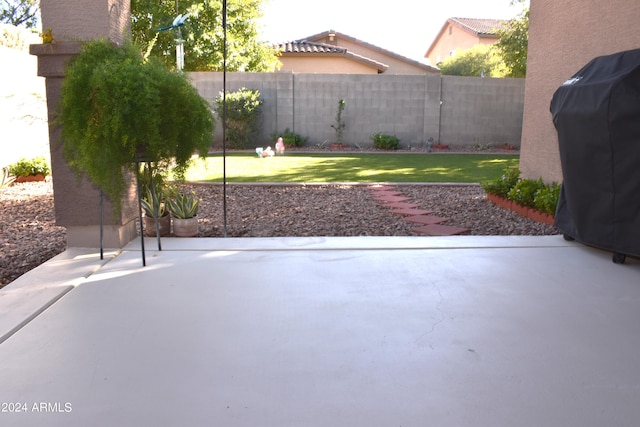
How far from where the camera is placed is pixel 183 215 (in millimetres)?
5664

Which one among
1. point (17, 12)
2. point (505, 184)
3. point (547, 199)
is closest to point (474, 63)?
point (17, 12)

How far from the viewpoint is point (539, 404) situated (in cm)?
248

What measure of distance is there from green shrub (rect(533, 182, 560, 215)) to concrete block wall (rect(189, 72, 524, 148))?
1064 cm

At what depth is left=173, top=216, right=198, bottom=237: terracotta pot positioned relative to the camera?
18.6 feet

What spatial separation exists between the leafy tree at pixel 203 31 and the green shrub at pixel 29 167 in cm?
812

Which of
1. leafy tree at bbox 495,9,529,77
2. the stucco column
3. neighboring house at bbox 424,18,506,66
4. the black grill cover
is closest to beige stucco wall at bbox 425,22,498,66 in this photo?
neighboring house at bbox 424,18,506,66

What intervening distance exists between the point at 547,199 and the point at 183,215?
402cm

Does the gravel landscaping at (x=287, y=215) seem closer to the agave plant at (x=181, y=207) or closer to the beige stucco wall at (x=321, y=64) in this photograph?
the agave plant at (x=181, y=207)

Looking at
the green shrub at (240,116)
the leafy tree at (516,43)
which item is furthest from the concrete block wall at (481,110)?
the green shrub at (240,116)

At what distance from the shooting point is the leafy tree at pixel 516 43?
19.8 m

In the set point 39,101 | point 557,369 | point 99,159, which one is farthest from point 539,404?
point 39,101

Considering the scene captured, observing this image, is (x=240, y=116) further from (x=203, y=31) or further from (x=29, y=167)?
(x=29, y=167)

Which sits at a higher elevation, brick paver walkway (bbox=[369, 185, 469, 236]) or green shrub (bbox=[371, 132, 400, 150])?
green shrub (bbox=[371, 132, 400, 150])

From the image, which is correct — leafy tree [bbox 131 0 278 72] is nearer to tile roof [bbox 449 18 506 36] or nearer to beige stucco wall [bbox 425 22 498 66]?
beige stucco wall [bbox 425 22 498 66]
